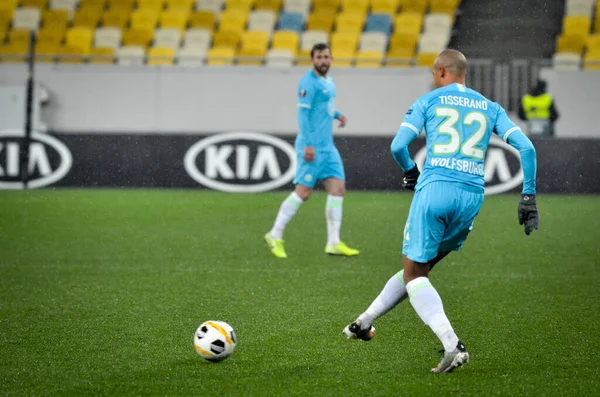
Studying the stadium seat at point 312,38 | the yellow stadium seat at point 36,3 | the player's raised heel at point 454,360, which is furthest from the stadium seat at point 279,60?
the player's raised heel at point 454,360

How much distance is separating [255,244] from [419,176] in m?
5.74

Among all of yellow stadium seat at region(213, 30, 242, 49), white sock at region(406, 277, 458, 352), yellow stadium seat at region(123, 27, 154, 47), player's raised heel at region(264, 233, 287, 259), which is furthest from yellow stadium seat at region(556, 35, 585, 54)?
white sock at region(406, 277, 458, 352)

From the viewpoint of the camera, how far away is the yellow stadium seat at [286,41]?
20.8 meters

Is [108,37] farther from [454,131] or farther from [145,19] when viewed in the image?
[454,131]

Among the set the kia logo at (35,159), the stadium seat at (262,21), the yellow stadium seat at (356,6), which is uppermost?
the yellow stadium seat at (356,6)

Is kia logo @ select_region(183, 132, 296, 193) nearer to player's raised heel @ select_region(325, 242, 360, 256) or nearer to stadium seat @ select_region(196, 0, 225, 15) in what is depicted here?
stadium seat @ select_region(196, 0, 225, 15)

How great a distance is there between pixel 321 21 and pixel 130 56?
500 centimetres

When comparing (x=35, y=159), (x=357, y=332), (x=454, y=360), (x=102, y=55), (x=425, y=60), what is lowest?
(x=35, y=159)

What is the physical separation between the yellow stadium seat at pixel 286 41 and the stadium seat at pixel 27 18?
208 inches

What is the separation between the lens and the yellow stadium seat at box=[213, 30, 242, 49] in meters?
20.8

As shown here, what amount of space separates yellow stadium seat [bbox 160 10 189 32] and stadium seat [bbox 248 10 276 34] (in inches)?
56.2

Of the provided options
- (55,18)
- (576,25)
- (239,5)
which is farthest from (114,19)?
(576,25)

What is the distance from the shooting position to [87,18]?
21.9 metres

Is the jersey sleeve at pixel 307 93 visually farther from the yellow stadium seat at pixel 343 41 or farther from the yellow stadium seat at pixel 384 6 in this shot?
the yellow stadium seat at pixel 384 6
